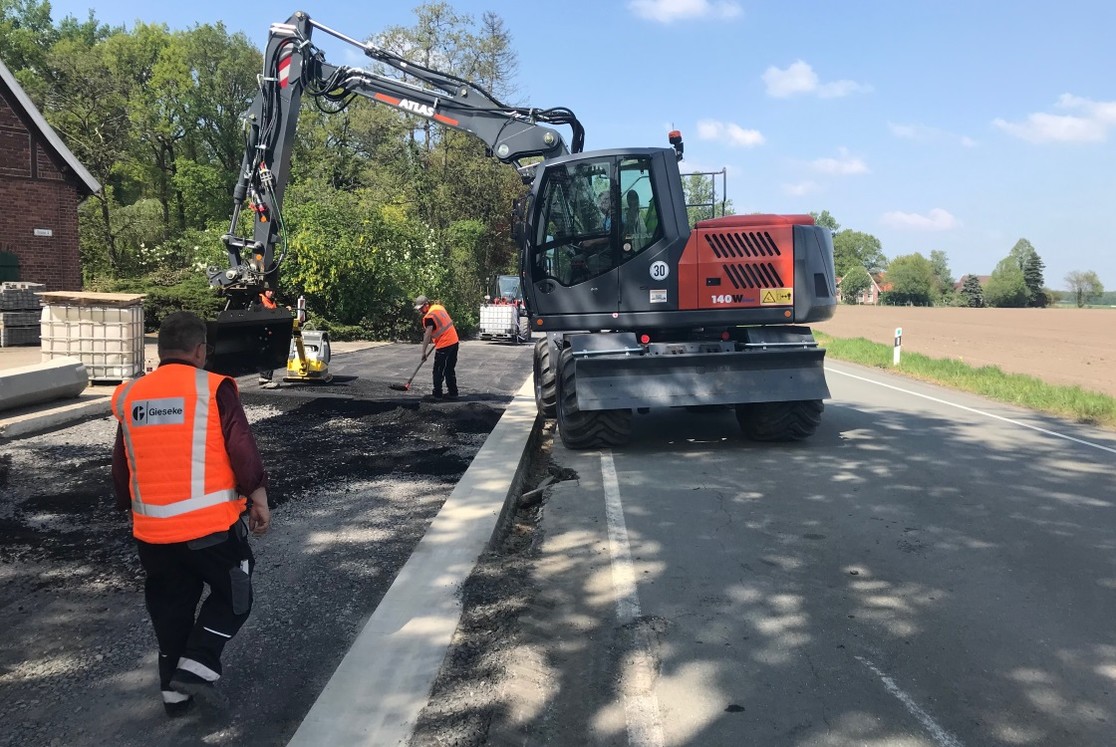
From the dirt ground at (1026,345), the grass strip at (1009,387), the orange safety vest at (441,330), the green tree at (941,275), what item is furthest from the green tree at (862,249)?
the orange safety vest at (441,330)

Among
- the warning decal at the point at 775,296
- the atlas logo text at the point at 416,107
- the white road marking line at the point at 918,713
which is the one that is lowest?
the white road marking line at the point at 918,713

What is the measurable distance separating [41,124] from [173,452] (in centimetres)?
2225

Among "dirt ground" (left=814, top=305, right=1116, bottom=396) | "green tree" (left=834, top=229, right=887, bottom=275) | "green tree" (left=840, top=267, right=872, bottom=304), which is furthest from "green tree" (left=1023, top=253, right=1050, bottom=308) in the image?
"dirt ground" (left=814, top=305, right=1116, bottom=396)

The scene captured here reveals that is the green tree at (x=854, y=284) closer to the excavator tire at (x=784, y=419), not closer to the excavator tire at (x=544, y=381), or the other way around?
the excavator tire at (x=544, y=381)

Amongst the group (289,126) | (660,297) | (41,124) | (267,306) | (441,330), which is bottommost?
(441,330)

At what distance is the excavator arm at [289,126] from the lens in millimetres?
11305

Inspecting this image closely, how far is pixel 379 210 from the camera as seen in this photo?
28.4 metres

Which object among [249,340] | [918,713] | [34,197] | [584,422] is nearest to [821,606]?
[918,713]

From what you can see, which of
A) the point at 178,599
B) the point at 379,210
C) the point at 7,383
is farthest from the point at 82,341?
the point at 379,210

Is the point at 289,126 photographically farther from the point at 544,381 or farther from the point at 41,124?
the point at 41,124

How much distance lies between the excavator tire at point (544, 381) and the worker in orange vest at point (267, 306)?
397 centimetres

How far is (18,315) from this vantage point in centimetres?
1773

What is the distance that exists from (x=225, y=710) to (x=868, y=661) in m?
2.99

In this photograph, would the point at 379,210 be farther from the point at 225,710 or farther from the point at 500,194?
the point at 225,710
